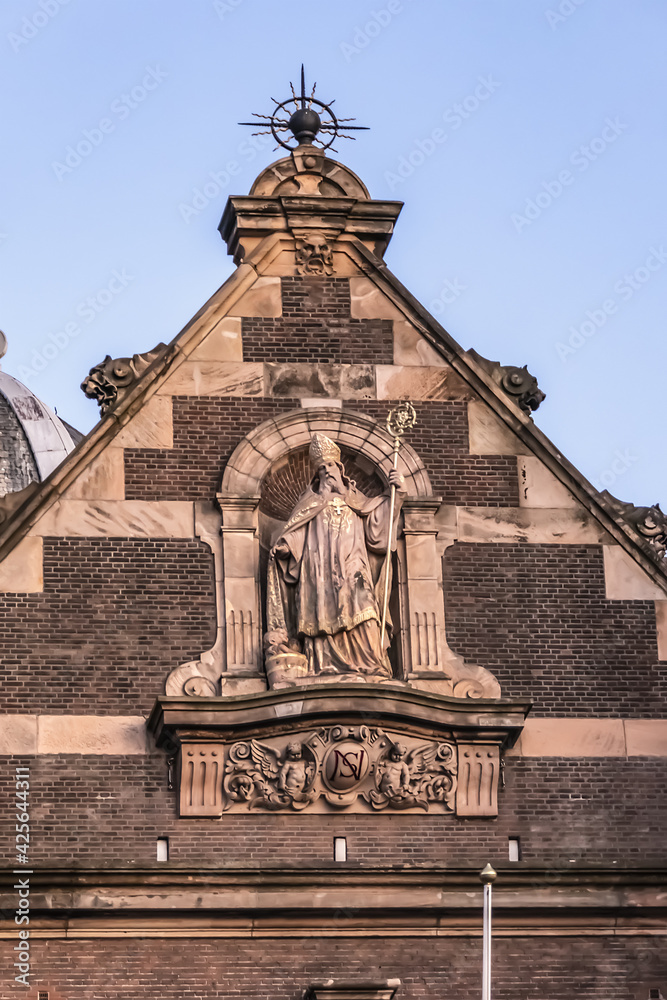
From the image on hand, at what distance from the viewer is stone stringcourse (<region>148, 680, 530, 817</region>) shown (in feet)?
72.7

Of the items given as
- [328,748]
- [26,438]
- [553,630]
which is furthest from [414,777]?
[26,438]

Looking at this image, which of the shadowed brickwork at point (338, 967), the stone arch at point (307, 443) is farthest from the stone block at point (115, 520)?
the shadowed brickwork at point (338, 967)

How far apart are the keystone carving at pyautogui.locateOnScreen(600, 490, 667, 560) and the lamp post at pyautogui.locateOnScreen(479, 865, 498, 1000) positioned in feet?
13.1

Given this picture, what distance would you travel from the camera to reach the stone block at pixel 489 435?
24.0 meters

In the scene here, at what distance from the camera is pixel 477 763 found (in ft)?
74.1

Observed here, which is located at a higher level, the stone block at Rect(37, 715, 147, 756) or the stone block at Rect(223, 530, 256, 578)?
the stone block at Rect(223, 530, 256, 578)

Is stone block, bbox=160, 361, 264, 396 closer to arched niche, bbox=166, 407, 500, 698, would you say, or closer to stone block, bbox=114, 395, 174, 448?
stone block, bbox=114, 395, 174, 448

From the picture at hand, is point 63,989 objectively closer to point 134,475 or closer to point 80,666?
point 80,666

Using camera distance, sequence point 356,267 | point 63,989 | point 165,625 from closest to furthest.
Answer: point 63,989 → point 165,625 → point 356,267

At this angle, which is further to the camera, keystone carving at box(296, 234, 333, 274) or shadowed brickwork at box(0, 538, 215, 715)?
keystone carving at box(296, 234, 333, 274)

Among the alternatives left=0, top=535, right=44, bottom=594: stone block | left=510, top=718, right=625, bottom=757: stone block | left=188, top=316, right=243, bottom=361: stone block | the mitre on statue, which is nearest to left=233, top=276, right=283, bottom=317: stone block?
left=188, top=316, right=243, bottom=361: stone block

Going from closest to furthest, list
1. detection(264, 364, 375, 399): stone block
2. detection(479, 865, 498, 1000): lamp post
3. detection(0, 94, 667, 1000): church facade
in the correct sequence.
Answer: detection(479, 865, 498, 1000): lamp post → detection(0, 94, 667, 1000): church facade → detection(264, 364, 375, 399): stone block

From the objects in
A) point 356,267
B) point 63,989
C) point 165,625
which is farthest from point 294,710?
point 356,267

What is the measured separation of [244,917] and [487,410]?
5.49 m
